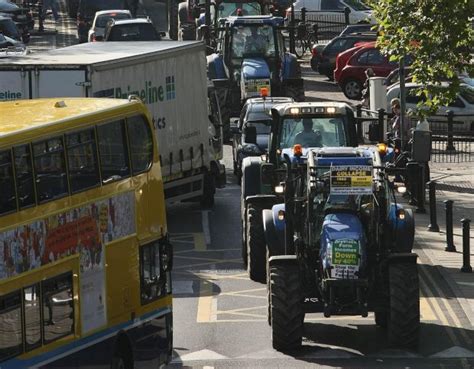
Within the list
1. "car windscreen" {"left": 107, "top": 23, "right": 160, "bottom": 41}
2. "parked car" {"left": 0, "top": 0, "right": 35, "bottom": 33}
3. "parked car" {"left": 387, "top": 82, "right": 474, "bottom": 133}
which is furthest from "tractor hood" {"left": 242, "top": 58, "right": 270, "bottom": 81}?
"parked car" {"left": 0, "top": 0, "right": 35, "bottom": 33}

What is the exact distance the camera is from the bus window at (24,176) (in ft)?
51.3

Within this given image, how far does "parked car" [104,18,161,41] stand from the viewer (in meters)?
53.6

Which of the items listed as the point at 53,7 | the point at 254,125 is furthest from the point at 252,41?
the point at 53,7

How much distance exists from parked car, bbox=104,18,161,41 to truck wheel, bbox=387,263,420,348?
33417 mm

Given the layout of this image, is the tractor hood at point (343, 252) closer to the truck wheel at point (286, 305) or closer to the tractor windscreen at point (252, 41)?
the truck wheel at point (286, 305)

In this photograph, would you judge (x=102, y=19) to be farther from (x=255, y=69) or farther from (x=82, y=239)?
(x=82, y=239)

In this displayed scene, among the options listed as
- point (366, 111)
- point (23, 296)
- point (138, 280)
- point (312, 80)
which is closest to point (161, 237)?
point (138, 280)

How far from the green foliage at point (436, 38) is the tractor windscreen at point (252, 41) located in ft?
62.3

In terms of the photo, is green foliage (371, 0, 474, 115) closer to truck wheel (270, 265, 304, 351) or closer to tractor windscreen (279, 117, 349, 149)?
tractor windscreen (279, 117, 349, 149)

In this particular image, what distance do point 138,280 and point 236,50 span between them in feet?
87.1

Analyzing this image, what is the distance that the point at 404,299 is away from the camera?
20.6m

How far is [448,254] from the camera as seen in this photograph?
2791 cm

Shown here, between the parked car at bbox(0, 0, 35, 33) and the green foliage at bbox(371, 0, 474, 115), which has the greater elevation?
the green foliage at bbox(371, 0, 474, 115)

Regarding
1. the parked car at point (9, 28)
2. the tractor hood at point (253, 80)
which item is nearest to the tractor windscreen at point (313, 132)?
the tractor hood at point (253, 80)
